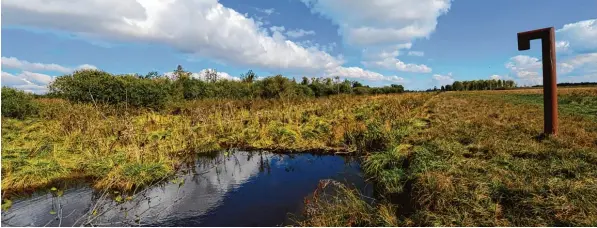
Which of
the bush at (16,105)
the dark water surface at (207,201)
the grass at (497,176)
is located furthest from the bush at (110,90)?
the grass at (497,176)

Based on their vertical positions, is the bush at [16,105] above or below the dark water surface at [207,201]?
above

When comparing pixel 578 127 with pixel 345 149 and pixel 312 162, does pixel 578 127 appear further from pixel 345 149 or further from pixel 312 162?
pixel 312 162

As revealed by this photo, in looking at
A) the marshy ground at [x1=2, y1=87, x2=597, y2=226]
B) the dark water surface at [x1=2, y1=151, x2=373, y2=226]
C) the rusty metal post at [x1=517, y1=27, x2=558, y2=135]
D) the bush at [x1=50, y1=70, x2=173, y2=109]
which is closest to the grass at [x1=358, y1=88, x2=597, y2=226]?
the marshy ground at [x1=2, y1=87, x2=597, y2=226]

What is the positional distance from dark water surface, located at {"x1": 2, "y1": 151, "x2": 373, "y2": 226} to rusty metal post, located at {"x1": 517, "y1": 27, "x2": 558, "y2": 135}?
364 centimetres

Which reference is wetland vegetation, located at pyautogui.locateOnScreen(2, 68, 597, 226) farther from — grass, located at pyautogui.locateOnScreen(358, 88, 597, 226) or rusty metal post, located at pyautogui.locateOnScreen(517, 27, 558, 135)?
rusty metal post, located at pyautogui.locateOnScreen(517, 27, 558, 135)

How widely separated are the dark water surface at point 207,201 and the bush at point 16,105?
36.4 feet

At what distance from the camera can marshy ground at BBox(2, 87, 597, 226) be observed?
3.40 metres

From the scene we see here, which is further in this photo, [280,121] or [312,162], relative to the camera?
[280,121]

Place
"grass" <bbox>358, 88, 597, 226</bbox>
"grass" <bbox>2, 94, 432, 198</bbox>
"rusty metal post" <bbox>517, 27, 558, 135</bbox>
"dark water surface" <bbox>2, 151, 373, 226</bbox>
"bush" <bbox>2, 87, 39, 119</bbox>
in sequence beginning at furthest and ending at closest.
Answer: "bush" <bbox>2, 87, 39, 119</bbox> → "grass" <bbox>2, 94, 432, 198</bbox> → "rusty metal post" <bbox>517, 27, 558, 135</bbox> → "dark water surface" <bbox>2, 151, 373, 226</bbox> → "grass" <bbox>358, 88, 597, 226</bbox>

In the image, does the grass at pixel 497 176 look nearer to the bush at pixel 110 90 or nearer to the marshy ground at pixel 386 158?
the marshy ground at pixel 386 158

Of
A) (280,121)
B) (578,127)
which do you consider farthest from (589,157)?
(280,121)

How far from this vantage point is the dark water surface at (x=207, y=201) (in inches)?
175

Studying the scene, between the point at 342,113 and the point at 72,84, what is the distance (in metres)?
14.4

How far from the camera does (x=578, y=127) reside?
693cm
